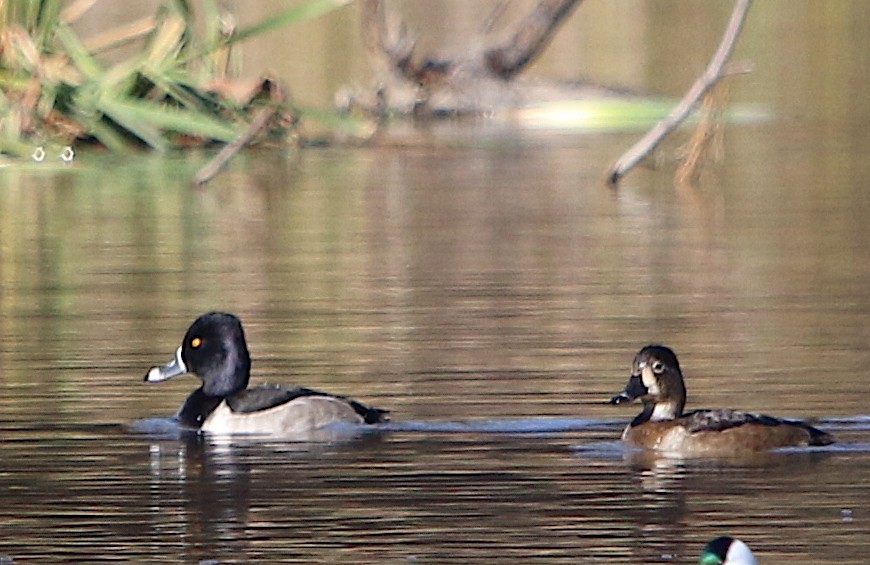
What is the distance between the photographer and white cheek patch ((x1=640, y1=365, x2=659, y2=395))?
1102 cm

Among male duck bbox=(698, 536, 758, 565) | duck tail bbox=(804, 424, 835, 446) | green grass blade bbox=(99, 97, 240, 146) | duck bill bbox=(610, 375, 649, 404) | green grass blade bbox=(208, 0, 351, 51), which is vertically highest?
green grass blade bbox=(208, 0, 351, 51)

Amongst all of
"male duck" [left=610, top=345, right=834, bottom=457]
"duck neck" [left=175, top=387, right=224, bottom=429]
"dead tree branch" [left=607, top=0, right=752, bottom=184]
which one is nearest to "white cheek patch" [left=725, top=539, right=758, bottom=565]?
"male duck" [left=610, top=345, right=834, bottom=457]

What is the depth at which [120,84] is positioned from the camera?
2473 cm

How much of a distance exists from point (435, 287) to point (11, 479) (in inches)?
252

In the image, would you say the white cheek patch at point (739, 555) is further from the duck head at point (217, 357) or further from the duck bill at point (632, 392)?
the duck head at point (217, 357)

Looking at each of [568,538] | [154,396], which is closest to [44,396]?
[154,396]

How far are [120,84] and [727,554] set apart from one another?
18.2 metres

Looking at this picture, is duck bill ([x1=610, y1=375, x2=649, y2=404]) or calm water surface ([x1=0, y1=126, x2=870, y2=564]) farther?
duck bill ([x1=610, y1=375, x2=649, y2=404])

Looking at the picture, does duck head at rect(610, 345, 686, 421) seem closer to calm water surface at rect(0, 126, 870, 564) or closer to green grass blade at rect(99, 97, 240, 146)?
calm water surface at rect(0, 126, 870, 564)

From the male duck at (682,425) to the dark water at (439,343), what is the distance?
130 mm

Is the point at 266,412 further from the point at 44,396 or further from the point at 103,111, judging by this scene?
the point at 103,111

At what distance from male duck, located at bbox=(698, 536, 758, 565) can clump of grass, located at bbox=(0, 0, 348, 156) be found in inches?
673

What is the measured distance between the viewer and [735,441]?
10.5 m

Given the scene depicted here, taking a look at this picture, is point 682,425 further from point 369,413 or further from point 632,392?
point 369,413
